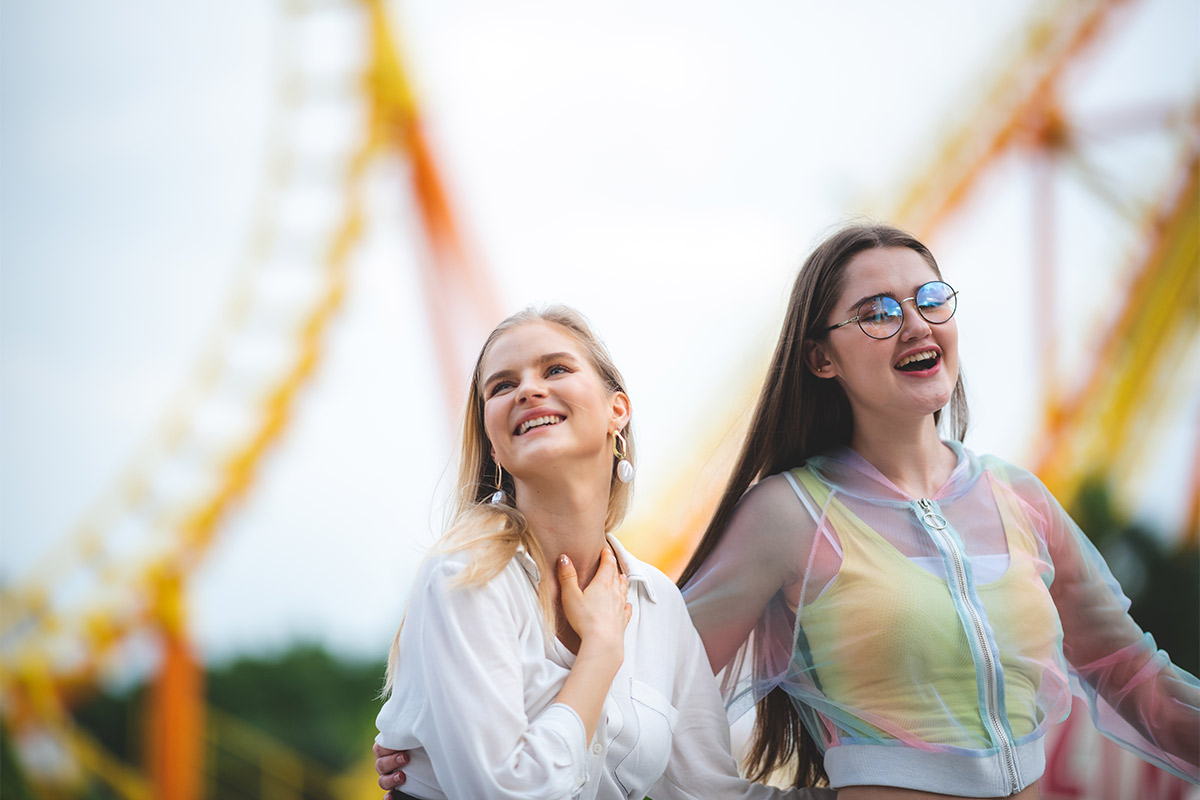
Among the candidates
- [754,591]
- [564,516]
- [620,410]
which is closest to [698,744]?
[754,591]

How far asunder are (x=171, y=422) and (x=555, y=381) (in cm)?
532

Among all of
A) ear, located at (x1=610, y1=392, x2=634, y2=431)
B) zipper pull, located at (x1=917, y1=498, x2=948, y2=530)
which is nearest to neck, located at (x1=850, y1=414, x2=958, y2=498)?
zipper pull, located at (x1=917, y1=498, x2=948, y2=530)

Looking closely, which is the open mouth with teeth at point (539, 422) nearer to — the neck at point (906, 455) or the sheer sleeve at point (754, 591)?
the sheer sleeve at point (754, 591)

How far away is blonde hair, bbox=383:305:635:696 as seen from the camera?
4.97 ft

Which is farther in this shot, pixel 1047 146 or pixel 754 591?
pixel 1047 146

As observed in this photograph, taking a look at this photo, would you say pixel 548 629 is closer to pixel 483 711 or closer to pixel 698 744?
pixel 483 711

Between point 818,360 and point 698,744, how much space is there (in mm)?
635

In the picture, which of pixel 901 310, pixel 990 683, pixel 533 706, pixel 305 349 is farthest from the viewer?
pixel 305 349

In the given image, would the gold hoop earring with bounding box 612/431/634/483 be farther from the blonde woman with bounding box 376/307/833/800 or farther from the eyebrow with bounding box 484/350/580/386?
the eyebrow with bounding box 484/350/580/386

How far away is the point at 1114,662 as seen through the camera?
175cm

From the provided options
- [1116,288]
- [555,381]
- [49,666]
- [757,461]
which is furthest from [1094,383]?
[49,666]

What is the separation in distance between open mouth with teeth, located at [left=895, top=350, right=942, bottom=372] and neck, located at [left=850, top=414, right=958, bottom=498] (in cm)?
11

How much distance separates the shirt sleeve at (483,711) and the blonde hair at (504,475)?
10 centimetres

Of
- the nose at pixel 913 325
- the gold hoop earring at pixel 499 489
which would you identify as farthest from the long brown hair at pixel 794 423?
the gold hoop earring at pixel 499 489
